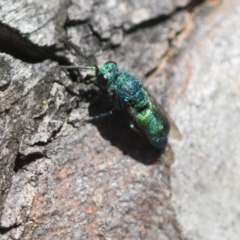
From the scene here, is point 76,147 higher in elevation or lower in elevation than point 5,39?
lower

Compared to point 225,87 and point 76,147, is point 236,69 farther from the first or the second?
point 76,147

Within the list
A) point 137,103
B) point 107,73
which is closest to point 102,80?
point 107,73

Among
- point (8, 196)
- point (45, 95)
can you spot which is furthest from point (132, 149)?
point (8, 196)

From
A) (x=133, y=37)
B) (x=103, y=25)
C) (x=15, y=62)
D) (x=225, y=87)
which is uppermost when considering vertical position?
(x=15, y=62)

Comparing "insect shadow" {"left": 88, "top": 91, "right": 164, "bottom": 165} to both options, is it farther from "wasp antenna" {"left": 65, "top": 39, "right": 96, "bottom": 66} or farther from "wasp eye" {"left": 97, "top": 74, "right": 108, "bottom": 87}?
"wasp antenna" {"left": 65, "top": 39, "right": 96, "bottom": 66}

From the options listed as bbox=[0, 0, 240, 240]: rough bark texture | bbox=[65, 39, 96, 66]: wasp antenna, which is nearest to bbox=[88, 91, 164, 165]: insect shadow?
bbox=[0, 0, 240, 240]: rough bark texture

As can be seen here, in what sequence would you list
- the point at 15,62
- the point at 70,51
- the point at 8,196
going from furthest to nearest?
the point at 70,51 < the point at 15,62 < the point at 8,196

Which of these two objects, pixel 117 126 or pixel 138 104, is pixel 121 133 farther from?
pixel 138 104

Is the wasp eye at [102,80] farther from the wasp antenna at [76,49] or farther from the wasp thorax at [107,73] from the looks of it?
the wasp antenna at [76,49]
